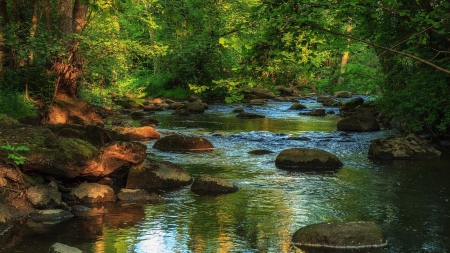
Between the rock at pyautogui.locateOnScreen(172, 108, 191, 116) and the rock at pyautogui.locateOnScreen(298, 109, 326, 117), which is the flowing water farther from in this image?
the rock at pyautogui.locateOnScreen(172, 108, 191, 116)

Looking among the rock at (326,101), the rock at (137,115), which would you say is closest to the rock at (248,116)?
the rock at (137,115)

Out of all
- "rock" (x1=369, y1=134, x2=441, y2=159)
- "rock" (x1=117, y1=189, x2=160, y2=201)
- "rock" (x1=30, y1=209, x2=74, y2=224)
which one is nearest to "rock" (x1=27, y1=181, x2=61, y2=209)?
"rock" (x1=30, y1=209, x2=74, y2=224)

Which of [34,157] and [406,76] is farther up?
[406,76]

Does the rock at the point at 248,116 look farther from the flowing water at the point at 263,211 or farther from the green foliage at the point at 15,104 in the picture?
the green foliage at the point at 15,104

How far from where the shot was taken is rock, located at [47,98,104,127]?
19594mm

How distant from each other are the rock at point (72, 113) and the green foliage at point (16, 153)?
8652 millimetres

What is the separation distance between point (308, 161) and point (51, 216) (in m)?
7.29

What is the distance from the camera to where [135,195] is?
449 inches

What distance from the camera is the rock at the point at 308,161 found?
48.8 feet

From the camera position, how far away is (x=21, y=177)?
1057 cm

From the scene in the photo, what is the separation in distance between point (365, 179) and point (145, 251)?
6.87m

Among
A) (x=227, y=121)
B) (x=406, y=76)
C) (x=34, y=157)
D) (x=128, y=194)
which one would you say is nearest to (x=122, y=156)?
(x=128, y=194)

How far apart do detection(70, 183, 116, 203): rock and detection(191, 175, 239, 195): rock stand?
1.77 m

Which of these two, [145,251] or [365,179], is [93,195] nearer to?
[145,251]
